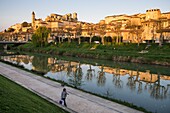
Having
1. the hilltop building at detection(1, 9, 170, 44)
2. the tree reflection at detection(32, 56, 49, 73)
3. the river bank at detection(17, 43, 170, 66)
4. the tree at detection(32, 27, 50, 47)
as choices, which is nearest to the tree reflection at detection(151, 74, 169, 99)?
the tree reflection at detection(32, 56, 49, 73)

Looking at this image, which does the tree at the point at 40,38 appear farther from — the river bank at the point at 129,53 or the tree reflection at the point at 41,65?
the tree reflection at the point at 41,65

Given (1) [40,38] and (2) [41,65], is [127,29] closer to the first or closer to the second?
(1) [40,38]

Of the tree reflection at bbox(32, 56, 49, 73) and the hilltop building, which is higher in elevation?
the hilltop building

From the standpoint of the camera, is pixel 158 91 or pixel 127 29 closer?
pixel 158 91

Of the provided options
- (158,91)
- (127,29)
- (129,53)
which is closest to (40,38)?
(127,29)

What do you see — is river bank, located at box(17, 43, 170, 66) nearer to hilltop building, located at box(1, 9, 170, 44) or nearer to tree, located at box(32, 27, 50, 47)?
hilltop building, located at box(1, 9, 170, 44)

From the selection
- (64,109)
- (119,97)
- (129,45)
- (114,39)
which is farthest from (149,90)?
(114,39)

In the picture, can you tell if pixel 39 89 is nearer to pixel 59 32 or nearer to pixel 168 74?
pixel 168 74

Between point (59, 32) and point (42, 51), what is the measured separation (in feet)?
93.3

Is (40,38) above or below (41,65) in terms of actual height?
above

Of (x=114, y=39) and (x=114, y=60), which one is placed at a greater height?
(x=114, y=39)

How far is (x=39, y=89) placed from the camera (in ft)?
60.8

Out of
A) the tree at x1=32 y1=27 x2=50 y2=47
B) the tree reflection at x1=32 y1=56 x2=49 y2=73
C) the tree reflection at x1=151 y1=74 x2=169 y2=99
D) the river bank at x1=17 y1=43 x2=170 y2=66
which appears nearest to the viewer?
the tree reflection at x1=151 y1=74 x2=169 y2=99

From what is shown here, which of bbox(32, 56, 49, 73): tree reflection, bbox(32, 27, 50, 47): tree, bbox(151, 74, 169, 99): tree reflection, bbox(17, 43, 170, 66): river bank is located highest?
bbox(32, 27, 50, 47): tree
